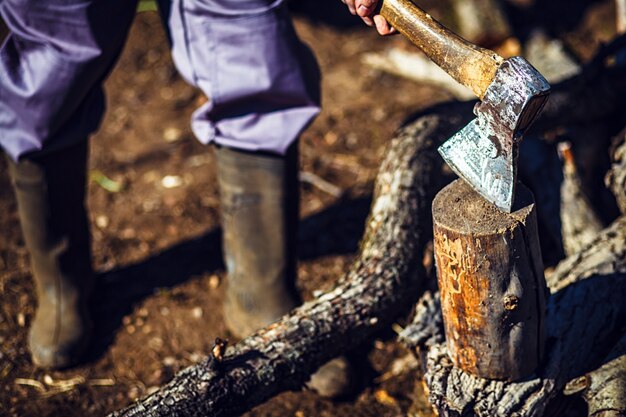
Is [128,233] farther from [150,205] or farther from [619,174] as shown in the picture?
[619,174]

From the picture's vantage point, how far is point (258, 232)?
9.97ft

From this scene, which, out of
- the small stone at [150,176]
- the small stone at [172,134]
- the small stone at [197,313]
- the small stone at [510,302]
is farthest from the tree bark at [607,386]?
the small stone at [172,134]

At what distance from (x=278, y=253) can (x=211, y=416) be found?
0.81 m

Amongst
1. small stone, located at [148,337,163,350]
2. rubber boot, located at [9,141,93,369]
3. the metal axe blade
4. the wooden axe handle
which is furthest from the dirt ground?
the wooden axe handle

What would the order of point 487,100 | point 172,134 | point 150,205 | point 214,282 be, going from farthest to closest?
point 172,134 < point 150,205 < point 214,282 < point 487,100

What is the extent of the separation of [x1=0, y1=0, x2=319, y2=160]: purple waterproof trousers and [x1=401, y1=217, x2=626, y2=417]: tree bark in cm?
90

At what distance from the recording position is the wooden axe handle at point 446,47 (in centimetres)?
219

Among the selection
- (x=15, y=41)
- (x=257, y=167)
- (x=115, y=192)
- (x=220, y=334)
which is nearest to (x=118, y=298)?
(x=220, y=334)

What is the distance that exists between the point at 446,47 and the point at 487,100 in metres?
0.22

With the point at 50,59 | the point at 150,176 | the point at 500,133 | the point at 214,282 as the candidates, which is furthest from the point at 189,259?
the point at 500,133

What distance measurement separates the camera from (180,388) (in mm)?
2432

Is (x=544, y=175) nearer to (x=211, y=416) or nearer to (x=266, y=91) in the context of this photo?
(x=266, y=91)

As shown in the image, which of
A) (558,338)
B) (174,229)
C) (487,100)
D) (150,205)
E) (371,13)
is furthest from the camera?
(150,205)

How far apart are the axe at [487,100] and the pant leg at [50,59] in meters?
1.01
